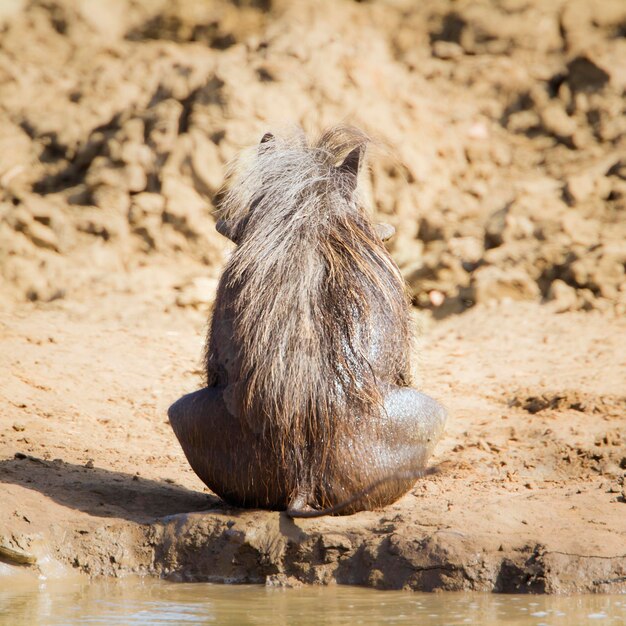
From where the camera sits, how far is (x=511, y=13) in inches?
458

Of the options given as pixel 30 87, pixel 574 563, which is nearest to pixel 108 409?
pixel 574 563

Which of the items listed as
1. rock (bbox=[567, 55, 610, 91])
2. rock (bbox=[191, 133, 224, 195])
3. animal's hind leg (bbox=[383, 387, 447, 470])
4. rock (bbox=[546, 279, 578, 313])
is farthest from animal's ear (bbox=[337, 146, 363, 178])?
rock (bbox=[567, 55, 610, 91])

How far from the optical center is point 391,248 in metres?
10.5

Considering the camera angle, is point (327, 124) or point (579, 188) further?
point (327, 124)

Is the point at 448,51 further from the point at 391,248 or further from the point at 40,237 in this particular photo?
the point at 40,237

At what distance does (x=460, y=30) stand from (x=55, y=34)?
4673 millimetres

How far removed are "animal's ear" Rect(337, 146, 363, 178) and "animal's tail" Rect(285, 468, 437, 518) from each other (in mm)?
1574

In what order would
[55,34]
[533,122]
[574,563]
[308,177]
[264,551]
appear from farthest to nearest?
[55,34], [533,122], [308,177], [264,551], [574,563]

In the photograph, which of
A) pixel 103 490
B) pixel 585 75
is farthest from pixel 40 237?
pixel 585 75

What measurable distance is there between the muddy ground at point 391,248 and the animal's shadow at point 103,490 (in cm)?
2

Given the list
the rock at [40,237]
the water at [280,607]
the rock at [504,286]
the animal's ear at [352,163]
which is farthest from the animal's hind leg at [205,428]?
the rock at [40,237]

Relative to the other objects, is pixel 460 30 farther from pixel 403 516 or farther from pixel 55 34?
pixel 403 516

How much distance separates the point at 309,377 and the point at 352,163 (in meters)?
1.27

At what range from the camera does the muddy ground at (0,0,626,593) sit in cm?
479
